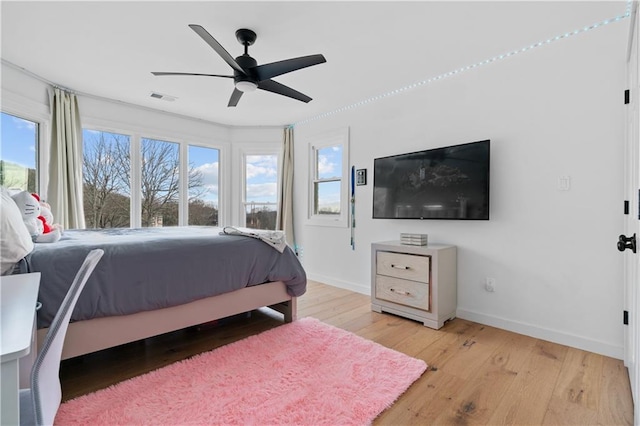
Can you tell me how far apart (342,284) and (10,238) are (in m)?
3.24

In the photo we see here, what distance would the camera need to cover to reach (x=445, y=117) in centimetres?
305

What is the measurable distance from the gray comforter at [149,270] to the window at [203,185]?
105 inches

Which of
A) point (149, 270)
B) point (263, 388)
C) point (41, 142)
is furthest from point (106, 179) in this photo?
point (263, 388)

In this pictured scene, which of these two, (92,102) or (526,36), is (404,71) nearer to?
(526,36)

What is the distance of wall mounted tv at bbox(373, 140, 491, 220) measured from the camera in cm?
268

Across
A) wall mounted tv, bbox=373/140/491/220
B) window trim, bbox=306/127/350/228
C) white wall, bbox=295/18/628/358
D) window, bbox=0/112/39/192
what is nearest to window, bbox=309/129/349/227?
window trim, bbox=306/127/350/228

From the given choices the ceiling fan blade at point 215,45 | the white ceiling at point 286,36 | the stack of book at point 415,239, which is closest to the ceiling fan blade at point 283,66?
the ceiling fan blade at point 215,45

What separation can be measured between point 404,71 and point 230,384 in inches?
117

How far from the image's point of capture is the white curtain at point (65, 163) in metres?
3.39

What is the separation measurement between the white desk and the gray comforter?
29.0 inches

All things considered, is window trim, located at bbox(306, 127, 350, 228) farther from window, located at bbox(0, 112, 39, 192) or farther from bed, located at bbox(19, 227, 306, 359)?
window, located at bbox(0, 112, 39, 192)

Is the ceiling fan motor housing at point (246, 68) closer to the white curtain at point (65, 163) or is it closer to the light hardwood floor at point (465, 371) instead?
the light hardwood floor at point (465, 371)

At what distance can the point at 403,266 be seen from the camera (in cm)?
288

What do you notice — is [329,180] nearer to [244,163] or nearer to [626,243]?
[244,163]
